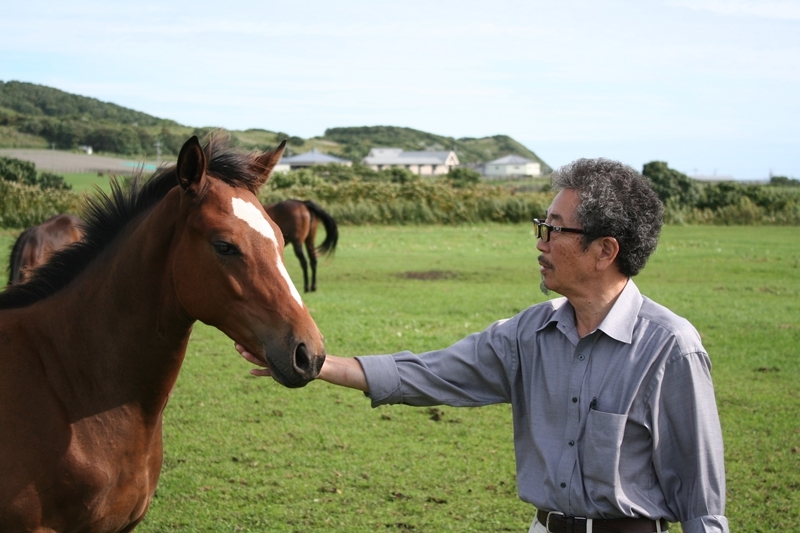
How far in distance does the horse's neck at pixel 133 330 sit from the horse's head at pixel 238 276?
107 mm

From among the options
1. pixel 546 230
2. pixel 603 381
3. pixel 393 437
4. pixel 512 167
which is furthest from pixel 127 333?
pixel 512 167

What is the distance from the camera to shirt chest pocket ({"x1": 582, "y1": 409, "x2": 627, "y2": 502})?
2.35m

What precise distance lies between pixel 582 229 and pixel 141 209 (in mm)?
1758

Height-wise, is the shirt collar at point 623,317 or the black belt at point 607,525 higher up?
the shirt collar at point 623,317

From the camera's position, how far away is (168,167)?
3.16m

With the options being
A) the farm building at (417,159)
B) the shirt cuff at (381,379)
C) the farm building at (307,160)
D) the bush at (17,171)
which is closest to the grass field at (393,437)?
the shirt cuff at (381,379)

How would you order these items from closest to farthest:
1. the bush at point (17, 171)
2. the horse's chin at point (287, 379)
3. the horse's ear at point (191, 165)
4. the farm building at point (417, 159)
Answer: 1. the horse's chin at point (287, 379)
2. the horse's ear at point (191, 165)
3. the bush at point (17, 171)
4. the farm building at point (417, 159)

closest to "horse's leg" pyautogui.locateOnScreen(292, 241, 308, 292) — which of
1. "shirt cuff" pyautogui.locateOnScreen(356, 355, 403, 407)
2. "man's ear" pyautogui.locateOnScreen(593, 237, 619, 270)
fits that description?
"shirt cuff" pyautogui.locateOnScreen(356, 355, 403, 407)

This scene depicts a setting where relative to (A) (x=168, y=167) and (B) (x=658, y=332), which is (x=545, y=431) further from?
(A) (x=168, y=167)

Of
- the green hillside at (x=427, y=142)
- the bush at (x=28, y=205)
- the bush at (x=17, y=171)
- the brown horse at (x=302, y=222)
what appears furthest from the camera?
the green hillside at (x=427, y=142)

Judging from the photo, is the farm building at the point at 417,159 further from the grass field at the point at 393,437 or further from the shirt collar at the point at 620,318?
the shirt collar at the point at 620,318

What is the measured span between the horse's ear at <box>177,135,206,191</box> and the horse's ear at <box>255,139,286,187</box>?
0.33 meters

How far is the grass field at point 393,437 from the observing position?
14.7 feet

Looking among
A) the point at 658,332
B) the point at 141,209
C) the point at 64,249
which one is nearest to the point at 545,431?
the point at 658,332
